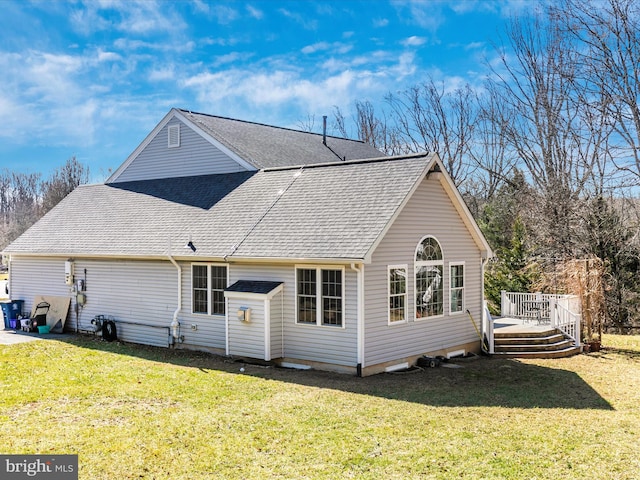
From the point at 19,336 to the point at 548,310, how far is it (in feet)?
57.2

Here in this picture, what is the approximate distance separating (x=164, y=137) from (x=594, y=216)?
18.5m

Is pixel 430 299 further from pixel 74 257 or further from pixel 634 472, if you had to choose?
pixel 74 257

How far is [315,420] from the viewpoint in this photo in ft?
30.3

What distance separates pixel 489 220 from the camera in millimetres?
33594

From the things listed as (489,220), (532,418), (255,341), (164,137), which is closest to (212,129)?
(164,137)

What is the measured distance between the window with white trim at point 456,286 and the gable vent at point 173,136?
450 inches

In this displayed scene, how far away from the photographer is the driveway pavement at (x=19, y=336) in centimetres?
1678

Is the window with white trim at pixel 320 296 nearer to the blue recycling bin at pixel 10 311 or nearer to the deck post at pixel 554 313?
the deck post at pixel 554 313

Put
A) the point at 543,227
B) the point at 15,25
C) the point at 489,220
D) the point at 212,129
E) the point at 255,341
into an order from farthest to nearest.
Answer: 1. the point at 489,220
2. the point at 543,227
3. the point at 212,129
4. the point at 15,25
5. the point at 255,341

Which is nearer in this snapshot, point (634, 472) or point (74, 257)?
point (634, 472)

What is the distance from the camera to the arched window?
1431 cm

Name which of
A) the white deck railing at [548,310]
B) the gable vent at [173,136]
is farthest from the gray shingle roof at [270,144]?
the white deck railing at [548,310]

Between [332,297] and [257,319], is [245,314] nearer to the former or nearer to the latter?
[257,319]

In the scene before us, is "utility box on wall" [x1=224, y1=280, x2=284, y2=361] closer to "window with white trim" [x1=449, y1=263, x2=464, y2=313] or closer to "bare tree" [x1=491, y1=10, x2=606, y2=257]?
"window with white trim" [x1=449, y1=263, x2=464, y2=313]
